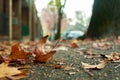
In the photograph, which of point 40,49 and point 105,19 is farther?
point 105,19

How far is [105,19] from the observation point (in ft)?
31.2

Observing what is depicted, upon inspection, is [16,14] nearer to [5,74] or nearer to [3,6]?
[3,6]

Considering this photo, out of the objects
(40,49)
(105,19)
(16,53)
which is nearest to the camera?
(16,53)

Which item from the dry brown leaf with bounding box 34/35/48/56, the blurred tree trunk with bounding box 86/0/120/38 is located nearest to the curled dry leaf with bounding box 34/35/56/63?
the dry brown leaf with bounding box 34/35/48/56

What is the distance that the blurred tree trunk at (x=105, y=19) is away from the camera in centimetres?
931

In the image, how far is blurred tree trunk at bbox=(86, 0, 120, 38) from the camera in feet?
30.6

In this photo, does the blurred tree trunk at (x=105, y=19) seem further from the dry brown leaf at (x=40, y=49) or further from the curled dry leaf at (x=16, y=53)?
the curled dry leaf at (x=16, y=53)

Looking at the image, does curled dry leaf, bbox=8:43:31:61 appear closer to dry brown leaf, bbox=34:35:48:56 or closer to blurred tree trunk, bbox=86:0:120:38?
dry brown leaf, bbox=34:35:48:56

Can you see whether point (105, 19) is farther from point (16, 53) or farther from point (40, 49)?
point (16, 53)

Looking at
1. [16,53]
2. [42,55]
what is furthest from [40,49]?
[16,53]

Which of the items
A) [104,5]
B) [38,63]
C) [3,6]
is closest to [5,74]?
[38,63]

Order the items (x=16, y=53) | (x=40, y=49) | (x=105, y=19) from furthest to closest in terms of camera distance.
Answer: (x=105, y=19), (x=40, y=49), (x=16, y=53)

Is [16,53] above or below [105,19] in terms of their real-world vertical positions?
above

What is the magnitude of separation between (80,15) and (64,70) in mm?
70624
